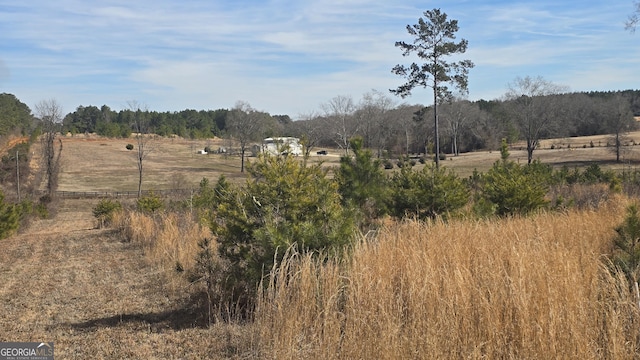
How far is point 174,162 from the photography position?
245ft

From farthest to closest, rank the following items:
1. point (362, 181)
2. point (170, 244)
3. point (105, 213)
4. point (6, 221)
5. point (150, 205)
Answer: point (105, 213)
point (150, 205)
point (6, 221)
point (362, 181)
point (170, 244)

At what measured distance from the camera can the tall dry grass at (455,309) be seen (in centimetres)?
362

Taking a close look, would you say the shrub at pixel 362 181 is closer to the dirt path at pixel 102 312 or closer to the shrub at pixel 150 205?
the dirt path at pixel 102 312

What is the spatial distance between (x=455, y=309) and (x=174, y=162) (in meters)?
74.1

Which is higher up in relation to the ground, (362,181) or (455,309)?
(362,181)

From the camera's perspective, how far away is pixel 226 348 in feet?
16.6

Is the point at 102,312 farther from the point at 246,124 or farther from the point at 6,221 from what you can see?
the point at 246,124

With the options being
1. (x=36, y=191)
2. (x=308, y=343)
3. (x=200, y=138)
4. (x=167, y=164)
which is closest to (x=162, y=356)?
(x=308, y=343)

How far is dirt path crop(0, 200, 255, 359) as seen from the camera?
5.24m

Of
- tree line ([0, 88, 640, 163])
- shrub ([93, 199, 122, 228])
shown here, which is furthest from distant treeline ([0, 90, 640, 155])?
shrub ([93, 199, 122, 228])

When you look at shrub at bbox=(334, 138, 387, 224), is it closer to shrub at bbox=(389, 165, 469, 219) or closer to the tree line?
shrub at bbox=(389, 165, 469, 219)

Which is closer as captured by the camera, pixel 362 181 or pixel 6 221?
pixel 362 181

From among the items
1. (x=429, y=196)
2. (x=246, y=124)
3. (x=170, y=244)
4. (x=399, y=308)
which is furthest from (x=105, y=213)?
(x=246, y=124)

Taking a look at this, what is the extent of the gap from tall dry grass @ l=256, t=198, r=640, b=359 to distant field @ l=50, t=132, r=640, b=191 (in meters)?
39.2
